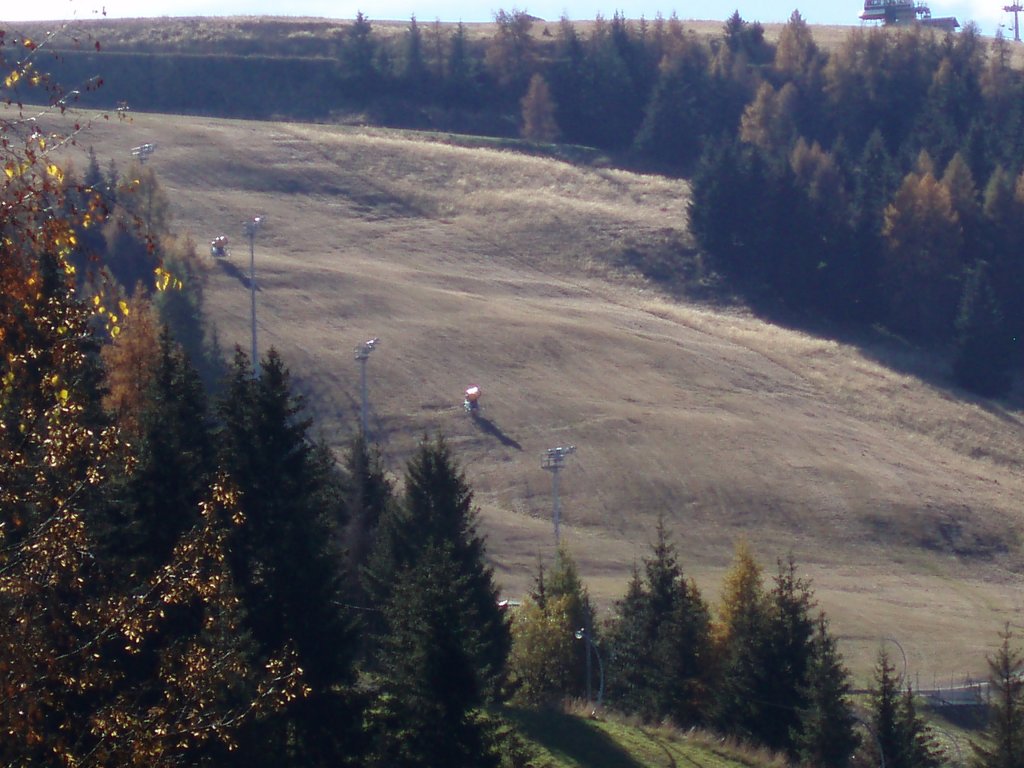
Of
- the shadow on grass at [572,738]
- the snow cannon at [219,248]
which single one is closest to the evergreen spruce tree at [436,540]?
the shadow on grass at [572,738]

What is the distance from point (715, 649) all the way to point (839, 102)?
81.9 metres

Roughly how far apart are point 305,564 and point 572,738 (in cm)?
687

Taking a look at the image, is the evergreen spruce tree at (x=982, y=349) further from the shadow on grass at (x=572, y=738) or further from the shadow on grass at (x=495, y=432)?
the shadow on grass at (x=572, y=738)

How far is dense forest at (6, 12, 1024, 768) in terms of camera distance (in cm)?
750

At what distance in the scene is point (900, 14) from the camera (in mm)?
130250

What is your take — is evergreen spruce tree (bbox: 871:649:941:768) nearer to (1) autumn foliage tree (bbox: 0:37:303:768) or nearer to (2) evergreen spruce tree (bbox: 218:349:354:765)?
(2) evergreen spruce tree (bbox: 218:349:354:765)

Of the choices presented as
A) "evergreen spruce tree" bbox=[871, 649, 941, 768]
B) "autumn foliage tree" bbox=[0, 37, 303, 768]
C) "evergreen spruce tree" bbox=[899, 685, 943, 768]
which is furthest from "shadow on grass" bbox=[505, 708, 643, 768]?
"autumn foliage tree" bbox=[0, 37, 303, 768]

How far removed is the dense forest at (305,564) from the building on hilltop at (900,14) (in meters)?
60.1

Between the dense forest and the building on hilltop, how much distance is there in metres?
60.1

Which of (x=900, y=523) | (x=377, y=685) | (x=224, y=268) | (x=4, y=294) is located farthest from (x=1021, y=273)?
A: (x=4, y=294)

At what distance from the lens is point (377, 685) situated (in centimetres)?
1831

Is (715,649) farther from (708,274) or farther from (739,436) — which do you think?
(708,274)

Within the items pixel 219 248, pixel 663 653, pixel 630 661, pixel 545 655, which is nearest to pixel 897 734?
pixel 663 653

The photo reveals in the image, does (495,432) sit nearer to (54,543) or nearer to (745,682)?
(745,682)
